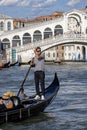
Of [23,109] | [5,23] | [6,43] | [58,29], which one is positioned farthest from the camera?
[5,23]

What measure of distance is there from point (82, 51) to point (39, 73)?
25.7m

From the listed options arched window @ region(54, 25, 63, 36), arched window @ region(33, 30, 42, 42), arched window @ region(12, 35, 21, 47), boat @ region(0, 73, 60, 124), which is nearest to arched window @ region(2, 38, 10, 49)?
arched window @ region(12, 35, 21, 47)

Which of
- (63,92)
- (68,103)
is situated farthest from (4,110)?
(63,92)

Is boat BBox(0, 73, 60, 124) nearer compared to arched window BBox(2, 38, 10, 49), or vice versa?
boat BBox(0, 73, 60, 124)

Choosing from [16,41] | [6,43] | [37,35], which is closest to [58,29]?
[37,35]

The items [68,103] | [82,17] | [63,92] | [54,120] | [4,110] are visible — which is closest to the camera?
[4,110]

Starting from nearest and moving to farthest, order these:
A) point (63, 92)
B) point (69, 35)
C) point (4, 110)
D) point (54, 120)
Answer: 1. point (4, 110)
2. point (54, 120)
3. point (63, 92)
4. point (69, 35)

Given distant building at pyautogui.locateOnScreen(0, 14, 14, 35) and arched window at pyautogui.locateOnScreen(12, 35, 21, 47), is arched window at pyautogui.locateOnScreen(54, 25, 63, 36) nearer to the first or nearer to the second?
arched window at pyautogui.locateOnScreen(12, 35, 21, 47)

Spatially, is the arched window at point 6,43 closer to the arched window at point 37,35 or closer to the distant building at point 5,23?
the arched window at point 37,35

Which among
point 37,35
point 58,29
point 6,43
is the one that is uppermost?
point 58,29

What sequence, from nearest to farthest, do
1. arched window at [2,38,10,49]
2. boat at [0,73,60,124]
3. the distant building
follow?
boat at [0,73,60,124], arched window at [2,38,10,49], the distant building

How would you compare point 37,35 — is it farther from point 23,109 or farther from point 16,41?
point 23,109

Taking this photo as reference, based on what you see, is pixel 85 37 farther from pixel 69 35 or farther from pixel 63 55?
pixel 63 55

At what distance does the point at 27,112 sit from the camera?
16.4 ft
